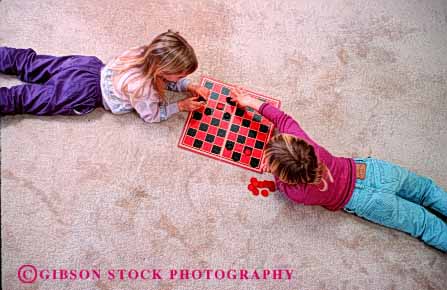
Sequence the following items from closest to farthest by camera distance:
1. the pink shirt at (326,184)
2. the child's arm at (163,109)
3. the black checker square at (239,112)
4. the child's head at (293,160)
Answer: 1. the child's head at (293,160)
2. the pink shirt at (326,184)
3. the child's arm at (163,109)
4. the black checker square at (239,112)

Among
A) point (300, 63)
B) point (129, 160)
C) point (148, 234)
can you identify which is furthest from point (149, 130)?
point (300, 63)

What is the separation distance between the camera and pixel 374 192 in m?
1.31

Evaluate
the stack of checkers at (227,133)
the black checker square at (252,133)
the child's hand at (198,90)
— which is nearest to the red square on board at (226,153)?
the stack of checkers at (227,133)

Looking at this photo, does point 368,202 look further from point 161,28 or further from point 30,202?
point 30,202

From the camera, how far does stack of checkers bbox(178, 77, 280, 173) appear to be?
142cm

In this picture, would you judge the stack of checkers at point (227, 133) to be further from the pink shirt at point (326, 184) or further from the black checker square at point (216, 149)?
the pink shirt at point (326, 184)

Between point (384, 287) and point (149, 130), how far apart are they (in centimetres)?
101

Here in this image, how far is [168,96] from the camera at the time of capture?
4.92 feet

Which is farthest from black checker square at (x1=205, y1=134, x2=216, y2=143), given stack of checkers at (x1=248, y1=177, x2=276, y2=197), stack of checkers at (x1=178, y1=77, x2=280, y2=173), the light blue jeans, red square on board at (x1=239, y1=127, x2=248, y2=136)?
the light blue jeans

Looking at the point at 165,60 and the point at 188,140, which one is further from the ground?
the point at 165,60

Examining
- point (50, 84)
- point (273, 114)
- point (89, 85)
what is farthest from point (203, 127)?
point (50, 84)

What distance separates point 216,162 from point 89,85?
533mm

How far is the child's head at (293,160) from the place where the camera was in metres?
1.11

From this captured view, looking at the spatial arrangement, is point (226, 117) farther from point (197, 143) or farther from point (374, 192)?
point (374, 192)
